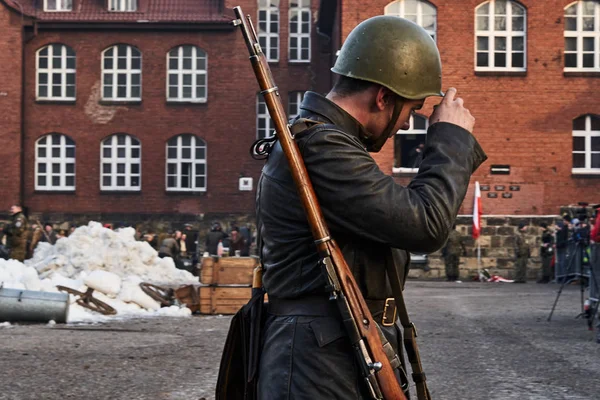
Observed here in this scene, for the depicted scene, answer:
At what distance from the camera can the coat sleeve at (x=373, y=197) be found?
2654 millimetres

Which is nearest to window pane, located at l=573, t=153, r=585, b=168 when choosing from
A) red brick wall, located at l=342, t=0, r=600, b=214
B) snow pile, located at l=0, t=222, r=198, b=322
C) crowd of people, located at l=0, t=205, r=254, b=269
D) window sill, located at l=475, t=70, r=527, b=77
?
red brick wall, located at l=342, t=0, r=600, b=214

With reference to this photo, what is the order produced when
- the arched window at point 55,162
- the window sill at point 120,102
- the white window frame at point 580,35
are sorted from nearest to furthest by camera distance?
the white window frame at point 580,35 → the window sill at point 120,102 → the arched window at point 55,162

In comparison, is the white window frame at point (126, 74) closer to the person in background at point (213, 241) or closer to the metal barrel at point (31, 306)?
the person in background at point (213, 241)

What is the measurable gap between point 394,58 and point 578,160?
34.3m

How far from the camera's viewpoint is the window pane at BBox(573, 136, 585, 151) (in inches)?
1419

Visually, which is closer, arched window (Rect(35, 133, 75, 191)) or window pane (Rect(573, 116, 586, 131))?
window pane (Rect(573, 116, 586, 131))

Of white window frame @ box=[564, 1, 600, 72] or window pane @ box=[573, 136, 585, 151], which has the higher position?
white window frame @ box=[564, 1, 600, 72]

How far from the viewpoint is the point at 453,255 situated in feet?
107

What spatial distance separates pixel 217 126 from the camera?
148ft

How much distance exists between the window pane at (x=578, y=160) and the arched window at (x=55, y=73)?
20.9 meters

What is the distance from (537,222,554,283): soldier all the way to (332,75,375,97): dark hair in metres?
30.5

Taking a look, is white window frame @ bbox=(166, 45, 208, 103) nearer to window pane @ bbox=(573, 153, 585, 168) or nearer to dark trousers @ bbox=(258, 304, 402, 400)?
window pane @ bbox=(573, 153, 585, 168)

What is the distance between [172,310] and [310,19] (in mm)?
32353

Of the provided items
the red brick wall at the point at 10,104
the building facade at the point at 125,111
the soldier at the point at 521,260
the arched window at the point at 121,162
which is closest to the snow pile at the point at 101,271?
the soldier at the point at 521,260
